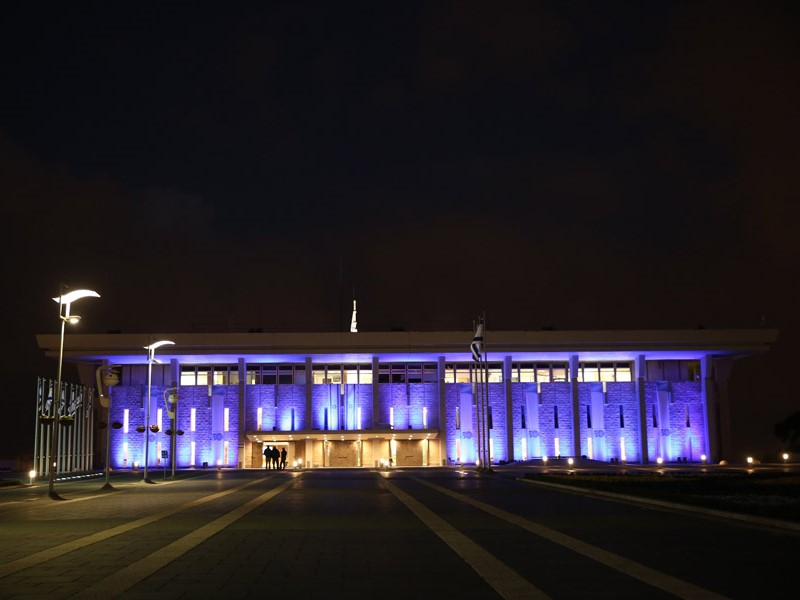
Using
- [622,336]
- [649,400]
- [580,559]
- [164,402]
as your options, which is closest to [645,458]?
[649,400]

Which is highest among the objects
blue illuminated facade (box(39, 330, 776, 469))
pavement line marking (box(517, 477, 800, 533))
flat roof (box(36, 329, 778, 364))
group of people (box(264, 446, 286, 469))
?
flat roof (box(36, 329, 778, 364))

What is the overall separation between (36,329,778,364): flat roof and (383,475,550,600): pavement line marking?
203 ft

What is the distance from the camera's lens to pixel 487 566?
12.4m

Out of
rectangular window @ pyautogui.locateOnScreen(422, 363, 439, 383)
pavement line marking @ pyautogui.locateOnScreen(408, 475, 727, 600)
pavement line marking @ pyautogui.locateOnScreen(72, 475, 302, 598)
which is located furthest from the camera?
rectangular window @ pyautogui.locateOnScreen(422, 363, 439, 383)

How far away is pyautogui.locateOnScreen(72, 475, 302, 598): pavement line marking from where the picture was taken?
→ 1051 centimetres

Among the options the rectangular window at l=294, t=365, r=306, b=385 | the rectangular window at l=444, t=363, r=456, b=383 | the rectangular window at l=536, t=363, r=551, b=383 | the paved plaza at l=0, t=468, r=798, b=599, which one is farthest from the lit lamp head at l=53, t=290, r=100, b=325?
the rectangular window at l=536, t=363, r=551, b=383

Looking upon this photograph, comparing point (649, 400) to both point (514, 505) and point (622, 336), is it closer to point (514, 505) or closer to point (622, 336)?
point (622, 336)

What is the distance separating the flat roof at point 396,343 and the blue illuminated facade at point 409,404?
110 mm

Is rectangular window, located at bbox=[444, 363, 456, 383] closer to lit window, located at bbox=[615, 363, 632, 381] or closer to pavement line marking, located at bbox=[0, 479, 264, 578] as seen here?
lit window, located at bbox=[615, 363, 632, 381]

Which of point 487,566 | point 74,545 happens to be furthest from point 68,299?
point 487,566

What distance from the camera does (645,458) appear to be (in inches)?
3241

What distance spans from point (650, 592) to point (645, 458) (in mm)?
75337

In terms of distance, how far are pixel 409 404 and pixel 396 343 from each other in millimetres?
5960

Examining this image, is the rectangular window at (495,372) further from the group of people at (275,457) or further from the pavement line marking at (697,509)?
the pavement line marking at (697,509)
